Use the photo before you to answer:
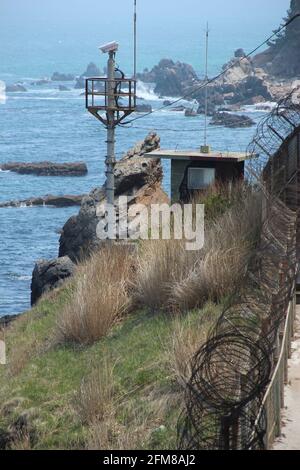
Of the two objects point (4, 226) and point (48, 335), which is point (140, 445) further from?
point (4, 226)

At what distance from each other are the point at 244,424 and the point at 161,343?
5.56 meters

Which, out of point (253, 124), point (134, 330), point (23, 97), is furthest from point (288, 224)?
point (23, 97)

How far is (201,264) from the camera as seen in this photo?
15.0 m

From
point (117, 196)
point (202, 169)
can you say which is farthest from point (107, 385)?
point (117, 196)

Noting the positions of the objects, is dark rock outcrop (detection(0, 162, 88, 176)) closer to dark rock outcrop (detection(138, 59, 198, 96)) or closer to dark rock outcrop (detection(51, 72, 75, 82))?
dark rock outcrop (detection(138, 59, 198, 96))

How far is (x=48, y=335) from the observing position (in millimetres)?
17453

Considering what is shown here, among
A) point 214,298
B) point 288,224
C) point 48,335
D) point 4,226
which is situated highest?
point 288,224

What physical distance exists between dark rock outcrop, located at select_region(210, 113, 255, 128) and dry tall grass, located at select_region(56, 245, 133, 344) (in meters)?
81.5

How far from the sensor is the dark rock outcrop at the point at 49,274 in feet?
93.2

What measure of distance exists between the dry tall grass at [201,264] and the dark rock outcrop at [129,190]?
1070 cm

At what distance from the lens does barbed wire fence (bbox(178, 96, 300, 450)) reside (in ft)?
27.9

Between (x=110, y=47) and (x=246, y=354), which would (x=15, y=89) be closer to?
(x=110, y=47)

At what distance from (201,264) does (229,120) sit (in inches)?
3712

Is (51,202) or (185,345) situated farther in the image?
(51,202)
